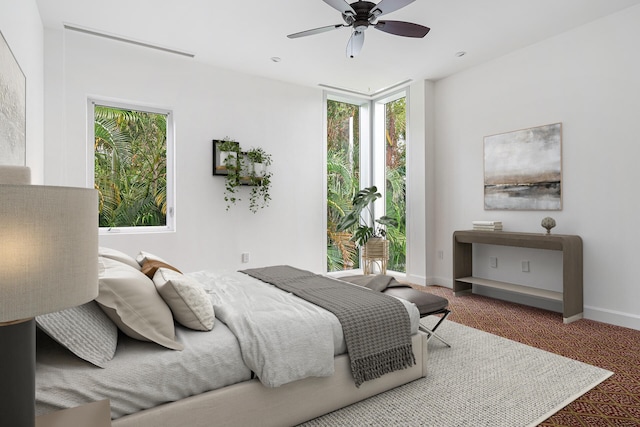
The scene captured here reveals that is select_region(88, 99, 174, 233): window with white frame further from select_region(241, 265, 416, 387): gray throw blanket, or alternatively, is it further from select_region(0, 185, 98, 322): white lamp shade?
select_region(0, 185, 98, 322): white lamp shade

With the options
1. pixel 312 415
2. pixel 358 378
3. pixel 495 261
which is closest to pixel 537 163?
pixel 495 261

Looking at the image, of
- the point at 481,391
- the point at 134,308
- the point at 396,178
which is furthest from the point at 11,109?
the point at 396,178

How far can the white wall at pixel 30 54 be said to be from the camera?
2.19 meters

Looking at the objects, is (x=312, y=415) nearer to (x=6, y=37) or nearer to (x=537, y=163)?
(x=6, y=37)

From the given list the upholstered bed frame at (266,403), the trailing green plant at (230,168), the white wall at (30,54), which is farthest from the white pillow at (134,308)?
the trailing green plant at (230,168)

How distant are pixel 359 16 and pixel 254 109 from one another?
230 centimetres

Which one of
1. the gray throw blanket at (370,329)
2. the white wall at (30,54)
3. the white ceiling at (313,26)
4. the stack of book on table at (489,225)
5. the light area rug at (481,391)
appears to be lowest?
the light area rug at (481,391)

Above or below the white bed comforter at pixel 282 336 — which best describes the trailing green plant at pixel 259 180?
above

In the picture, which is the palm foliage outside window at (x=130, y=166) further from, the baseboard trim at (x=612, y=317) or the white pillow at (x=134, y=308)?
the baseboard trim at (x=612, y=317)

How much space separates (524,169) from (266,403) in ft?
12.2

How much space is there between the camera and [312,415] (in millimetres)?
1857

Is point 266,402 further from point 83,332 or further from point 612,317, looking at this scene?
point 612,317

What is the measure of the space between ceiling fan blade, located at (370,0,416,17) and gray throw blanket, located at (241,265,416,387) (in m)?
2.03

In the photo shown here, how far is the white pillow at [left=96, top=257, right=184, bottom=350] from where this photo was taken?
1.51m
